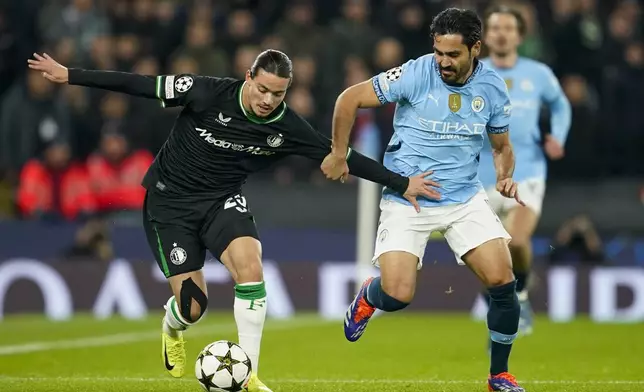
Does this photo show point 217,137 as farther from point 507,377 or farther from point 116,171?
point 116,171

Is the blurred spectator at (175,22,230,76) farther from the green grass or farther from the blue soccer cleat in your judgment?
the blue soccer cleat

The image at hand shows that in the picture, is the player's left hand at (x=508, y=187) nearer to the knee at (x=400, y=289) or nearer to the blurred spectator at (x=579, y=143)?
the knee at (x=400, y=289)

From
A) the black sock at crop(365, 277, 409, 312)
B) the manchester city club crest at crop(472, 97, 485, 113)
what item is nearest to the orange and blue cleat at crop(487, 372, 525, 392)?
the black sock at crop(365, 277, 409, 312)

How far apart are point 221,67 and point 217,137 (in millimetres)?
8775

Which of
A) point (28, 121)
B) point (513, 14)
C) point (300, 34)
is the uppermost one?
point (300, 34)

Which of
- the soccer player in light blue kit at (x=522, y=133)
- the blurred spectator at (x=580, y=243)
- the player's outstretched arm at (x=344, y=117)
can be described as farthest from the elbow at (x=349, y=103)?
the blurred spectator at (x=580, y=243)

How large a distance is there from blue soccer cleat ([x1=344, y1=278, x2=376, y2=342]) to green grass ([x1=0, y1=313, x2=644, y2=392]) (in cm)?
40

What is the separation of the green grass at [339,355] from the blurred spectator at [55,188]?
1.50 meters

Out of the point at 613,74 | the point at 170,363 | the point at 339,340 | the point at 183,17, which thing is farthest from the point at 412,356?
the point at 183,17

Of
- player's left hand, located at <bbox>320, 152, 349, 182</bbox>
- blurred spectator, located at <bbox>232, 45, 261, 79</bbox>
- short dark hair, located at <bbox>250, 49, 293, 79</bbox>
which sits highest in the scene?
blurred spectator, located at <bbox>232, 45, 261, 79</bbox>

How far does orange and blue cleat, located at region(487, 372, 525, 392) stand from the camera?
8.22m

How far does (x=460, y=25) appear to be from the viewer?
800 centimetres

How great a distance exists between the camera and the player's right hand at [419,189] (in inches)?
329

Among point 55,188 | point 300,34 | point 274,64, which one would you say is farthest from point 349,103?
point 300,34
